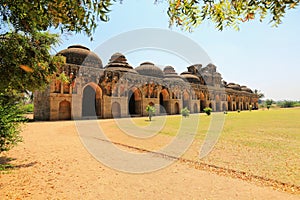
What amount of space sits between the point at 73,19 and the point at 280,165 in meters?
6.00

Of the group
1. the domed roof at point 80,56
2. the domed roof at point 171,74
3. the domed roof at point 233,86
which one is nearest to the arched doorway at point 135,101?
the domed roof at point 80,56

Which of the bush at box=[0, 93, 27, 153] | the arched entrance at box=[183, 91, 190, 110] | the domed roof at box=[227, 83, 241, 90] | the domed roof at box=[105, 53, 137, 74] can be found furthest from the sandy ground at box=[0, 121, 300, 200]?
the domed roof at box=[227, 83, 241, 90]

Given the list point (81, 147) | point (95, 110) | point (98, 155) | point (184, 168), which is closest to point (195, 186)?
point (184, 168)

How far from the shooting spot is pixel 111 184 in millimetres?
3977

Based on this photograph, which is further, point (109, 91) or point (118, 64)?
point (118, 64)

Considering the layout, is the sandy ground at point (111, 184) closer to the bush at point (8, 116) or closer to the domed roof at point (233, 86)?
the bush at point (8, 116)

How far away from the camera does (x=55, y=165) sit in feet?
17.0

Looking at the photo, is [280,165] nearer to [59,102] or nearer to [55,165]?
[55,165]

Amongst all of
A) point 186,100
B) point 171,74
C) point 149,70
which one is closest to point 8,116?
point 149,70

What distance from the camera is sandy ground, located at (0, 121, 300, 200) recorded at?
3.42 metres

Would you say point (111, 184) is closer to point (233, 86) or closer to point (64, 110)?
point (64, 110)

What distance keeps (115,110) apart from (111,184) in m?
23.1

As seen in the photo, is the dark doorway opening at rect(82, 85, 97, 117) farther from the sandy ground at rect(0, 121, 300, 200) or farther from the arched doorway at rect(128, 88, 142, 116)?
the sandy ground at rect(0, 121, 300, 200)

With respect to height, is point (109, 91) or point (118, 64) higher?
point (118, 64)
